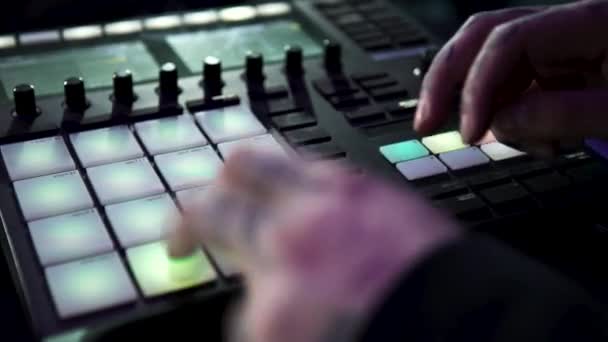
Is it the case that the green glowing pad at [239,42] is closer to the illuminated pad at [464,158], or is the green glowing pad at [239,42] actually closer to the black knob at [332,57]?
the black knob at [332,57]

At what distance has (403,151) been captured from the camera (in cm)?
69

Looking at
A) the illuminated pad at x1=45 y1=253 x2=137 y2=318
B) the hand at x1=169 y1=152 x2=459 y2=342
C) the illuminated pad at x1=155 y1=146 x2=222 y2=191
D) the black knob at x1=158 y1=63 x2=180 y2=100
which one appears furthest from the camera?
the black knob at x1=158 y1=63 x2=180 y2=100

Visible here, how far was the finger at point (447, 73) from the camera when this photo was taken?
610 millimetres

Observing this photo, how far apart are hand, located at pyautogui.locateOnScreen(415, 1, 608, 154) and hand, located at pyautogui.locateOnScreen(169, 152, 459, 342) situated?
23 centimetres

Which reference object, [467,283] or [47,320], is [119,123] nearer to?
[47,320]

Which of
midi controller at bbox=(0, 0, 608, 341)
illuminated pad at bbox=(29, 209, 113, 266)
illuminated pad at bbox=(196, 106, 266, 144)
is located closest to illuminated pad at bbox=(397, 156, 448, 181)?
midi controller at bbox=(0, 0, 608, 341)

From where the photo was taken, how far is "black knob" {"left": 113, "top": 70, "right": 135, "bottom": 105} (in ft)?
2.38

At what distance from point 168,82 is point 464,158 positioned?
0.26 meters

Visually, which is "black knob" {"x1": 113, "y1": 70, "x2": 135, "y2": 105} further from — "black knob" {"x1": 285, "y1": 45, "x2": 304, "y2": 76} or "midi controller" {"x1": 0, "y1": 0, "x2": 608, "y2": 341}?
"black knob" {"x1": 285, "y1": 45, "x2": 304, "y2": 76}

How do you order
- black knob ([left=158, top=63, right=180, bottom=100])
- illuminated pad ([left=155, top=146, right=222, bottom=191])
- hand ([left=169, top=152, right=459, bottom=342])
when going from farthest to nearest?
1. black knob ([left=158, top=63, right=180, bottom=100])
2. illuminated pad ([left=155, top=146, right=222, bottom=191])
3. hand ([left=169, top=152, right=459, bottom=342])

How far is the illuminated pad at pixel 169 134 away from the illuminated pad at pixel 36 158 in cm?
6

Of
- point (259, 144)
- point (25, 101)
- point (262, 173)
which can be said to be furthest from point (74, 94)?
point (262, 173)

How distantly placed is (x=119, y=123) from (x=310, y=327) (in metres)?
0.40

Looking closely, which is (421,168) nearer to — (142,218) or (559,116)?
(559,116)
